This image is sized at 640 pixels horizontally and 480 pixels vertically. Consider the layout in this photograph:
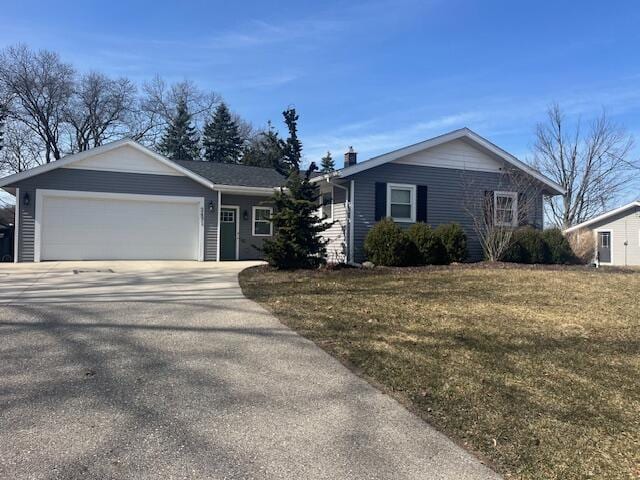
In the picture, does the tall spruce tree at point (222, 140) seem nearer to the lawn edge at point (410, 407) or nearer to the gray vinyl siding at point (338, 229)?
the gray vinyl siding at point (338, 229)

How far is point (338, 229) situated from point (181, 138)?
28539 millimetres

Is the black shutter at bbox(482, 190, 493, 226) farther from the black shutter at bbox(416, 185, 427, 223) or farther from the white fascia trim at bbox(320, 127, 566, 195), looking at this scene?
the black shutter at bbox(416, 185, 427, 223)

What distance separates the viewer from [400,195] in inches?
597

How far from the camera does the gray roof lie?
667 inches

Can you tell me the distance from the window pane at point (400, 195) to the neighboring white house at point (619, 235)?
15.6 metres

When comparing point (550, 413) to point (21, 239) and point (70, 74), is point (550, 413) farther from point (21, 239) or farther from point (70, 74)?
point (70, 74)

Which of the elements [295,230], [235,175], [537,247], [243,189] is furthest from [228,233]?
[537,247]

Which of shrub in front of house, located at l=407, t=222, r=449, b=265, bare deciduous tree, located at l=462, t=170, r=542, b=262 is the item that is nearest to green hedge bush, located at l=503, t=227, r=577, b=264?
bare deciduous tree, located at l=462, t=170, r=542, b=262

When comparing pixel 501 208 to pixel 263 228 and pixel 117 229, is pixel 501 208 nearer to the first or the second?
pixel 263 228

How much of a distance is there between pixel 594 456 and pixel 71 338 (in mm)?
4889

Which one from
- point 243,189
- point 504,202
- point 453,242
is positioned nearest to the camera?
point 453,242

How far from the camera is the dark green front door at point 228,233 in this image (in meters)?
17.0

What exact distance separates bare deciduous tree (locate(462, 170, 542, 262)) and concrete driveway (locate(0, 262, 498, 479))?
9521 mm

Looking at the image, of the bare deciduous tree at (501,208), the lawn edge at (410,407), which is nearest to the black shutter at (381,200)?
the bare deciduous tree at (501,208)
